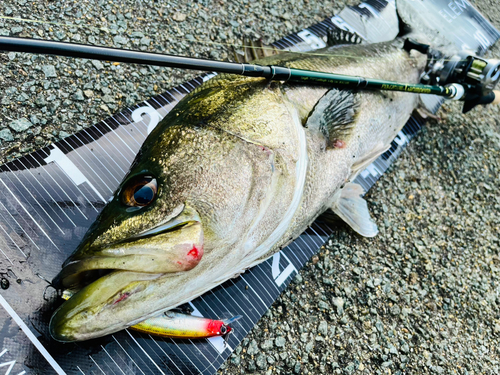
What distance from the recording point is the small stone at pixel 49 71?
2.77m

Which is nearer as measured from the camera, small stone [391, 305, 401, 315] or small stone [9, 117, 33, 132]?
small stone [9, 117, 33, 132]

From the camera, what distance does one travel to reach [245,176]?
1.75 meters

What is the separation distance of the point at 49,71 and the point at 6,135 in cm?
61

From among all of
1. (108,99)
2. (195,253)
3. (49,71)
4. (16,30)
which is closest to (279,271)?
(195,253)

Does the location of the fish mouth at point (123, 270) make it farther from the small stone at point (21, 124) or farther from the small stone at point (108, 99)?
the small stone at point (108, 99)

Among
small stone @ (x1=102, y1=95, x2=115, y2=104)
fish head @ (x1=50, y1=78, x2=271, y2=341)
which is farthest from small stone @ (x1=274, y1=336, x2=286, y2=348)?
small stone @ (x1=102, y1=95, x2=115, y2=104)

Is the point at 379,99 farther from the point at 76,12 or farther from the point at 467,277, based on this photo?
the point at 76,12

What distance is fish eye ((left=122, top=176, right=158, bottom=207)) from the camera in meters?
1.63

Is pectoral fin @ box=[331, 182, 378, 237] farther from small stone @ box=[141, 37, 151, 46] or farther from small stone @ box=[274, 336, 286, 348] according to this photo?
small stone @ box=[141, 37, 151, 46]

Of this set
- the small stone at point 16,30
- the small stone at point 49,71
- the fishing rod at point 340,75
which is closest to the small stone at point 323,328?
the fishing rod at point 340,75

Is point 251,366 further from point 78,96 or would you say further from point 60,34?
point 60,34

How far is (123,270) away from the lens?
1.47 meters

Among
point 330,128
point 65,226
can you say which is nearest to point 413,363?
point 330,128

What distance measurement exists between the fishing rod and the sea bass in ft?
0.32
